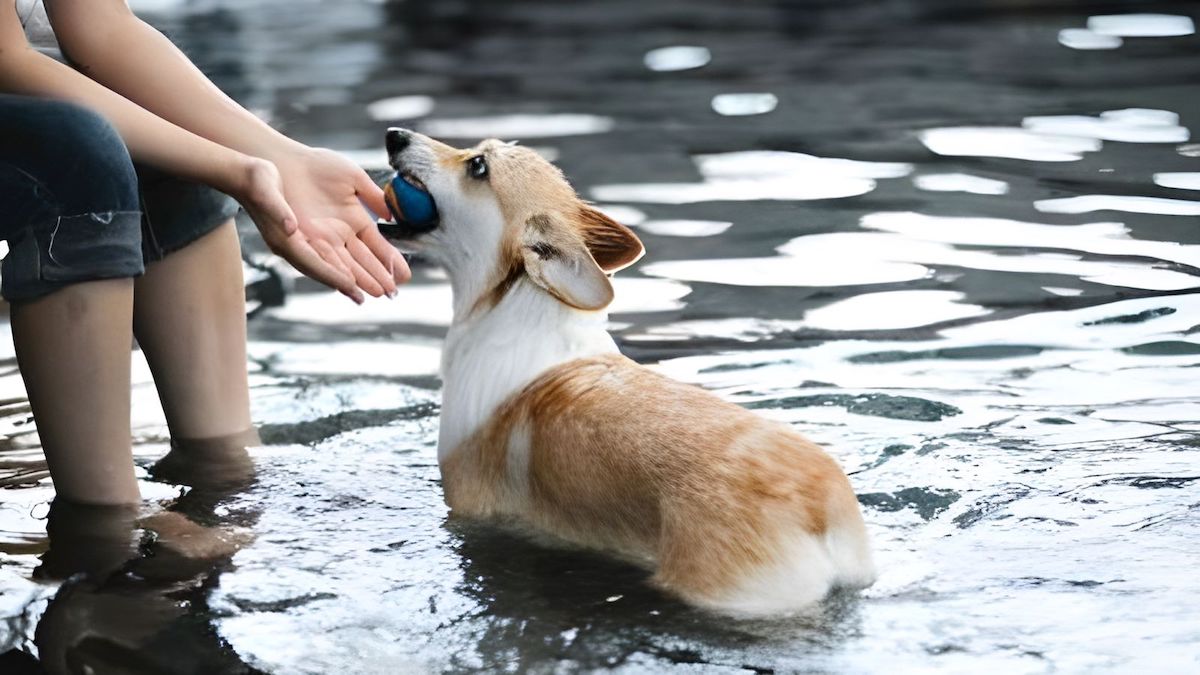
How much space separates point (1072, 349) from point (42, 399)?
7.86ft

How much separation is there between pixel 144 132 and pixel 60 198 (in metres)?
0.25

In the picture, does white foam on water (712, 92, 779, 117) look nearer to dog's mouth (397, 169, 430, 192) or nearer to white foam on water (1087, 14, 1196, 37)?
white foam on water (1087, 14, 1196, 37)

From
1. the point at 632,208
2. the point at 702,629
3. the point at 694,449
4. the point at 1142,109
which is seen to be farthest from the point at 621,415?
the point at 1142,109

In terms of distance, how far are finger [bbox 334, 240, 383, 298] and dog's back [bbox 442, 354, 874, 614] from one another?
1.18 ft

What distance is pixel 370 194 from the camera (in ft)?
10.5

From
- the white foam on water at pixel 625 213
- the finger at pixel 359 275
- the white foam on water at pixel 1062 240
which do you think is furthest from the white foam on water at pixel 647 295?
the finger at pixel 359 275

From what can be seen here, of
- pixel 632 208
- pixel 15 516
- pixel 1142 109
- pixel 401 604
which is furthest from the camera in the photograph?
pixel 1142 109

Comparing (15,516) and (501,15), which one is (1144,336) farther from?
(501,15)

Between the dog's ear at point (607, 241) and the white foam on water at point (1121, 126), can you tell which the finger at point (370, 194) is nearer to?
the dog's ear at point (607, 241)

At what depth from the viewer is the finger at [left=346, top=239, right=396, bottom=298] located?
3072 millimetres

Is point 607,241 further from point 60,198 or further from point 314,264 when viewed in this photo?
point 60,198

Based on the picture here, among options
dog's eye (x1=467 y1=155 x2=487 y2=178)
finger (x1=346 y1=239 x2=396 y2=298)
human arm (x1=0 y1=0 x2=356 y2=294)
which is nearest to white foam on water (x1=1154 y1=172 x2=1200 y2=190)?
dog's eye (x1=467 y1=155 x2=487 y2=178)

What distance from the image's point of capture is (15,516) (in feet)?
9.60

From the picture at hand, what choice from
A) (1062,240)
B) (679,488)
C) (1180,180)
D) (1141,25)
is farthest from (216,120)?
(1141,25)
